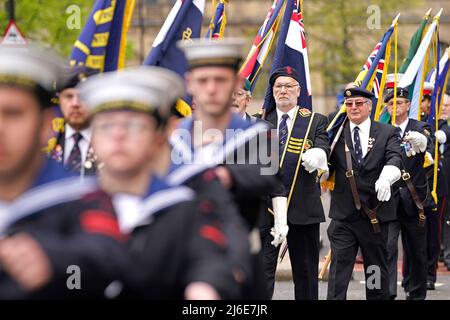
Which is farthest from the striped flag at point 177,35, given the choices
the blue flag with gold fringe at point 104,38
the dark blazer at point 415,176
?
the dark blazer at point 415,176

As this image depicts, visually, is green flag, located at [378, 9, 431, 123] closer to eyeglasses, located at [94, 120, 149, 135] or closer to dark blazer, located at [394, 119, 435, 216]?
dark blazer, located at [394, 119, 435, 216]

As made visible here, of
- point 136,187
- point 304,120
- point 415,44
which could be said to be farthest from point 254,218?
point 415,44

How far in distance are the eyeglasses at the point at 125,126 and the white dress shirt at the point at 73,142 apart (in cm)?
285

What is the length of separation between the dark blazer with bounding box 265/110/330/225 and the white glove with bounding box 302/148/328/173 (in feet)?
0.56

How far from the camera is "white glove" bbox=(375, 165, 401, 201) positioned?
10023 millimetres

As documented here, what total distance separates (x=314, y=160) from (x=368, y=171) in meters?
0.75

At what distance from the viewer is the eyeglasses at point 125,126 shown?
14.1 feet

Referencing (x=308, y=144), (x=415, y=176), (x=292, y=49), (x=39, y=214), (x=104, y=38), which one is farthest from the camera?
(x=415, y=176)

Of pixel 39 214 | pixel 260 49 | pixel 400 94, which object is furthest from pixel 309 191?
pixel 39 214

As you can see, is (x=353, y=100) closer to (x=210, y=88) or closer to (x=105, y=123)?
(x=210, y=88)

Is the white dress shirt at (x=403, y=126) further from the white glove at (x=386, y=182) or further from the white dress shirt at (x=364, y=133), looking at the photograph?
the white glove at (x=386, y=182)

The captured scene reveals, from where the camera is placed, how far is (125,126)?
14.2 feet


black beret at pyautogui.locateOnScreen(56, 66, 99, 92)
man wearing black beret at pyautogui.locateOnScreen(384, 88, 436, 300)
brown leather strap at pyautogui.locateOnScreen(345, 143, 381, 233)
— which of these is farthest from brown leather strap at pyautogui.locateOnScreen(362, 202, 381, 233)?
black beret at pyautogui.locateOnScreen(56, 66, 99, 92)

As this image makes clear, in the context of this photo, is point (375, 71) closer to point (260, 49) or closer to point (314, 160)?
point (260, 49)
